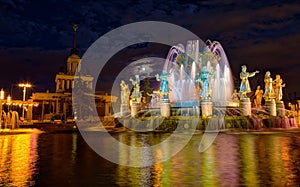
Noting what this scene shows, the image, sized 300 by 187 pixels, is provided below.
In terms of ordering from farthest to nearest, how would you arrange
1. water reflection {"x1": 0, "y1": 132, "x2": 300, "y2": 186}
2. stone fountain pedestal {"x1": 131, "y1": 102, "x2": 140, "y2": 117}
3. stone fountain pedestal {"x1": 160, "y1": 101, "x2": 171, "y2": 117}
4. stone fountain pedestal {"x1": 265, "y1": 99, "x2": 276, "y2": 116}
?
stone fountain pedestal {"x1": 131, "y1": 102, "x2": 140, "y2": 117} < stone fountain pedestal {"x1": 265, "y1": 99, "x2": 276, "y2": 116} < stone fountain pedestal {"x1": 160, "y1": 101, "x2": 171, "y2": 117} < water reflection {"x1": 0, "y1": 132, "x2": 300, "y2": 186}

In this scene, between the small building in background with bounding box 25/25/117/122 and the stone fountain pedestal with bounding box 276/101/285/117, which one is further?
the small building in background with bounding box 25/25/117/122

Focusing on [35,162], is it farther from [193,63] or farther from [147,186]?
[193,63]

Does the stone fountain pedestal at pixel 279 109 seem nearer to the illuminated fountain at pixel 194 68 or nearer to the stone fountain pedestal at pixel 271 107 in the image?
the stone fountain pedestal at pixel 271 107

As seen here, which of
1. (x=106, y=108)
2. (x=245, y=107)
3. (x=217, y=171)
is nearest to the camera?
(x=217, y=171)

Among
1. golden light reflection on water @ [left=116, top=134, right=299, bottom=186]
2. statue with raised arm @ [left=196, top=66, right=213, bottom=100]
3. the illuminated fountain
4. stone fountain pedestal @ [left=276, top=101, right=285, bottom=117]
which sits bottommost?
golden light reflection on water @ [left=116, top=134, right=299, bottom=186]

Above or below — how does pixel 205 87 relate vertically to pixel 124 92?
below

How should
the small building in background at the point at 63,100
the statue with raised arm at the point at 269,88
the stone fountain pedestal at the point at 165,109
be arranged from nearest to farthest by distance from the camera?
the stone fountain pedestal at the point at 165,109 → the statue with raised arm at the point at 269,88 → the small building in background at the point at 63,100

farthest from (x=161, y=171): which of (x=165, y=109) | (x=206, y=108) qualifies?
(x=165, y=109)

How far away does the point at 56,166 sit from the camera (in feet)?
27.4

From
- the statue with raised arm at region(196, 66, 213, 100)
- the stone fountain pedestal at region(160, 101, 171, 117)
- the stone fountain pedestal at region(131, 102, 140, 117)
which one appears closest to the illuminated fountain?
the stone fountain pedestal at region(131, 102, 140, 117)

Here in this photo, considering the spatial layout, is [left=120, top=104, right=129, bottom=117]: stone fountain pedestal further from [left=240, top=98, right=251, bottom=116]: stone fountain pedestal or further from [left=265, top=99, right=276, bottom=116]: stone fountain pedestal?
[left=265, top=99, right=276, bottom=116]: stone fountain pedestal

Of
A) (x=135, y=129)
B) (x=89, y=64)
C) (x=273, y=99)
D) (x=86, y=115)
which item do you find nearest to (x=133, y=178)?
(x=135, y=129)

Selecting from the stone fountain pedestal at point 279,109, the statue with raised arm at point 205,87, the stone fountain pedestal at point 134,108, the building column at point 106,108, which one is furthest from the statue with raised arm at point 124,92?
the building column at point 106,108

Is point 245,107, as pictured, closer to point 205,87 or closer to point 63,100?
point 205,87
